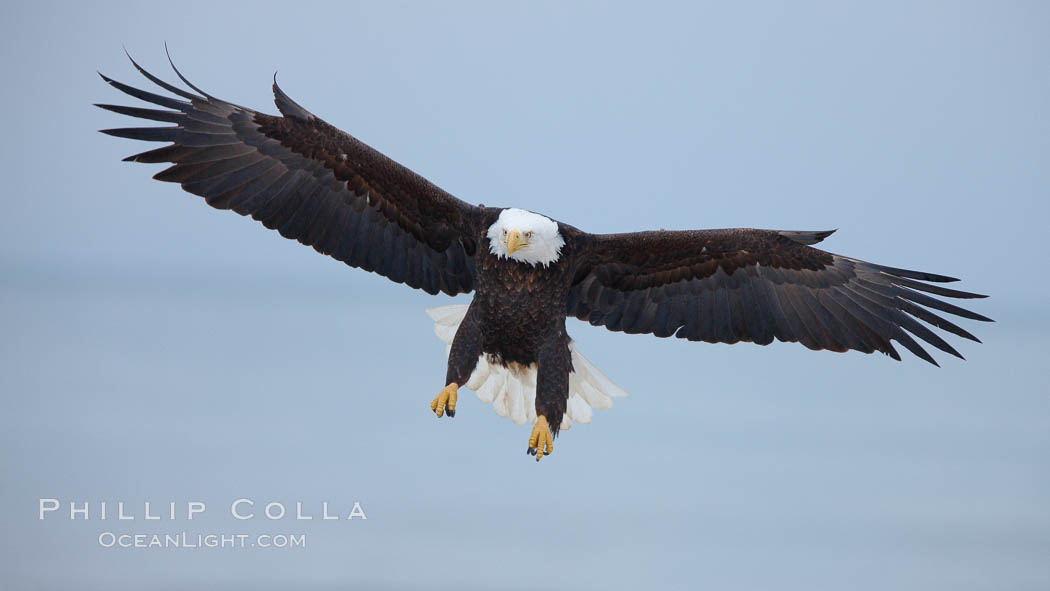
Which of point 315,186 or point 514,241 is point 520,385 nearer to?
point 514,241

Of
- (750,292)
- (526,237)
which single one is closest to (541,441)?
(526,237)

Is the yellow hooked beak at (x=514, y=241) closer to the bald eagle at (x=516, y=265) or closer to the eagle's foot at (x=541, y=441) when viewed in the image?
the bald eagle at (x=516, y=265)

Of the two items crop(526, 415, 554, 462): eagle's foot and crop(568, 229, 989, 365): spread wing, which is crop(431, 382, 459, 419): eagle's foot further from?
crop(568, 229, 989, 365): spread wing

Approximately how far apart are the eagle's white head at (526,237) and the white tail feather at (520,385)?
681 mm

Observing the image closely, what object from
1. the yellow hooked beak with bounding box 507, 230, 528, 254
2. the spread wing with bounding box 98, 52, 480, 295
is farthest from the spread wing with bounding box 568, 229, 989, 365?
the spread wing with bounding box 98, 52, 480, 295

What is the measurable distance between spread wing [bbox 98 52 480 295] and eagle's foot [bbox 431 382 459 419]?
2.03ft

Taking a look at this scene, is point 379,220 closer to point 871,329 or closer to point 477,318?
point 477,318

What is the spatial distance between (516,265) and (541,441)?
2.54ft

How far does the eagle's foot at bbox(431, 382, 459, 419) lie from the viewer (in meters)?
5.30

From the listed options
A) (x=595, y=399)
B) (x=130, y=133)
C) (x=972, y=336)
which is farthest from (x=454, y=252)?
(x=972, y=336)

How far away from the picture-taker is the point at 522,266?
5.38 m

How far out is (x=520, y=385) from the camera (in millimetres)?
6039

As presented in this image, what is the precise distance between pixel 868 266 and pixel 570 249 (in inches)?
57.4

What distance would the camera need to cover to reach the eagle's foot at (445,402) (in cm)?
530
